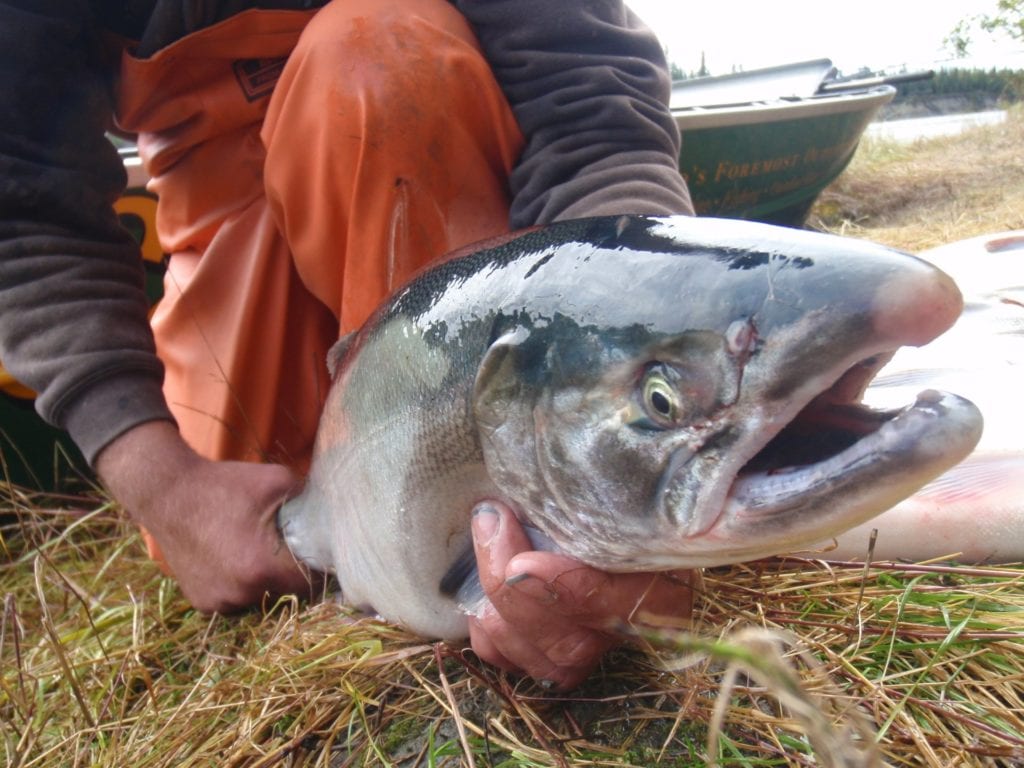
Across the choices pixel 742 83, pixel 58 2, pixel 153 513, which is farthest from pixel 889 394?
pixel 742 83

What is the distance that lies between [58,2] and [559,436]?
6.29 feet

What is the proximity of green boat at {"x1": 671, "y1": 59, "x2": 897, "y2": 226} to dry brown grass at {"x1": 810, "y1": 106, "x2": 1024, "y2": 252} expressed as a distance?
0.47 meters

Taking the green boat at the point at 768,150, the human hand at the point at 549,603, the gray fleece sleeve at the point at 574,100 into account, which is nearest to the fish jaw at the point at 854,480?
the human hand at the point at 549,603

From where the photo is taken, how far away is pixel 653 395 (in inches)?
37.9

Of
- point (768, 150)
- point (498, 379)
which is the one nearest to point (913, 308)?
point (498, 379)

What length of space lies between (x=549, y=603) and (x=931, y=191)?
8072mm

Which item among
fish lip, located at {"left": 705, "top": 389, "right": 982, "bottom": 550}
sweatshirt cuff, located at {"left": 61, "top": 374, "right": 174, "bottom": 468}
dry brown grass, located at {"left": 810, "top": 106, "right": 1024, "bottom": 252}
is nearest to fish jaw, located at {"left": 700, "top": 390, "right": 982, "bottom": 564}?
fish lip, located at {"left": 705, "top": 389, "right": 982, "bottom": 550}

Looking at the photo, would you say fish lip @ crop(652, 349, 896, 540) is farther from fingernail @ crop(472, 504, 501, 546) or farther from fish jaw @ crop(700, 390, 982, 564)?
fingernail @ crop(472, 504, 501, 546)

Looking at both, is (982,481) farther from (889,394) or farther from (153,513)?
(153,513)

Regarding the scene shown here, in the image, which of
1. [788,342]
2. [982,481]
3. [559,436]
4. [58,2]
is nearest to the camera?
[788,342]

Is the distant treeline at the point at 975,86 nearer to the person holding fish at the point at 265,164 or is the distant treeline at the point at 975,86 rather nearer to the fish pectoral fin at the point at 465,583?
the person holding fish at the point at 265,164

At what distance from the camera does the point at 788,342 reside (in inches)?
33.4

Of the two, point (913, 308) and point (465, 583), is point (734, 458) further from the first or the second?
point (465, 583)

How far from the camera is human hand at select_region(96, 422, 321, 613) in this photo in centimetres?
191
